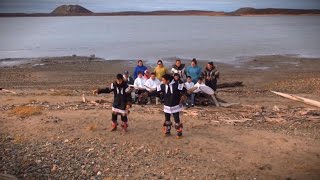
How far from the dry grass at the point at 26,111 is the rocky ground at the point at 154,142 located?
3 cm

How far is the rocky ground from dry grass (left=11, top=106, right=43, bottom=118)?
0.03m

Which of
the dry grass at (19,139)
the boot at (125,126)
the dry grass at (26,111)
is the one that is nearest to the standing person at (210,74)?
the boot at (125,126)

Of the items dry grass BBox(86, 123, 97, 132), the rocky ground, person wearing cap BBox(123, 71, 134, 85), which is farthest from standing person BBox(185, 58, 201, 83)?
dry grass BBox(86, 123, 97, 132)

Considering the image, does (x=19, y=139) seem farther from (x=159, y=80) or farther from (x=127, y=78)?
(x=159, y=80)

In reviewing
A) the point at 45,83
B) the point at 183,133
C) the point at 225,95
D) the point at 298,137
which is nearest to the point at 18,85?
the point at 45,83

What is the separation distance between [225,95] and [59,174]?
1214 cm

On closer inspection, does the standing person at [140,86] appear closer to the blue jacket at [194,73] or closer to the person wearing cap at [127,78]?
the person wearing cap at [127,78]

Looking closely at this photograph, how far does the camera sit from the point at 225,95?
824 inches

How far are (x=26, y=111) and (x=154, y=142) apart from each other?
525 cm

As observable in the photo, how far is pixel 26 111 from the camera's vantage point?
14883 millimetres

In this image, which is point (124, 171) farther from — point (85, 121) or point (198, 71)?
point (198, 71)

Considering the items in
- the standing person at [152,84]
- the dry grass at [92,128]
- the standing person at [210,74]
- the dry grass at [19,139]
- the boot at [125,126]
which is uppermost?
the standing person at [210,74]

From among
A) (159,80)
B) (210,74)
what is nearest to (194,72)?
(210,74)

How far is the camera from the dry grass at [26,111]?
48.2 ft
